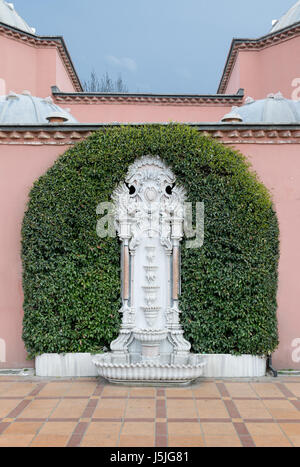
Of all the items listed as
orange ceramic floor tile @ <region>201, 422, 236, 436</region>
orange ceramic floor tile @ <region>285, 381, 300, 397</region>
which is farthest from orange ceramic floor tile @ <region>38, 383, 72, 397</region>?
orange ceramic floor tile @ <region>285, 381, 300, 397</region>

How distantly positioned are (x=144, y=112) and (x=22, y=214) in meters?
6.49

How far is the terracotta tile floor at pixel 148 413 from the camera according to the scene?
4133 millimetres

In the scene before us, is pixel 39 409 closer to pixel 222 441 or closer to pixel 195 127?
pixel 222 441

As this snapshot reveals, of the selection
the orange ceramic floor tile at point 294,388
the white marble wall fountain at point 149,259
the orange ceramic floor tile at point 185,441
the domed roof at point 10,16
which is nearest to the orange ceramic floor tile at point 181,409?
the orange ceramic floor tile at point 185,441

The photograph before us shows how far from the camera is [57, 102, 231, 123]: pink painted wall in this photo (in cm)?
1159

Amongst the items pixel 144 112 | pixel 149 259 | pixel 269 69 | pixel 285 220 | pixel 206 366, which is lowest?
pixel 206 366

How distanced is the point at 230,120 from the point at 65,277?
3.68 m

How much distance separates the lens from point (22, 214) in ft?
21.0

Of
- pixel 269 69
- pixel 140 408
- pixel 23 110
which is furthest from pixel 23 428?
pixel 269 69

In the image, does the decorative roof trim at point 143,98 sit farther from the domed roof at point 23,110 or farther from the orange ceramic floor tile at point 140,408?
the orange ceramic floor tile at point 140,408

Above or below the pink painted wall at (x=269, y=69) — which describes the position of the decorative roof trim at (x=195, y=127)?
below

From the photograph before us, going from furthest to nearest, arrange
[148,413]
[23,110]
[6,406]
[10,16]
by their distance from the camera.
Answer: [10,16] → [23,110] → [6,406] → [148,413]

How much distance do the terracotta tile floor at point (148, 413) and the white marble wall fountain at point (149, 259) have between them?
0.66 metres

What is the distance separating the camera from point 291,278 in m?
6.29
